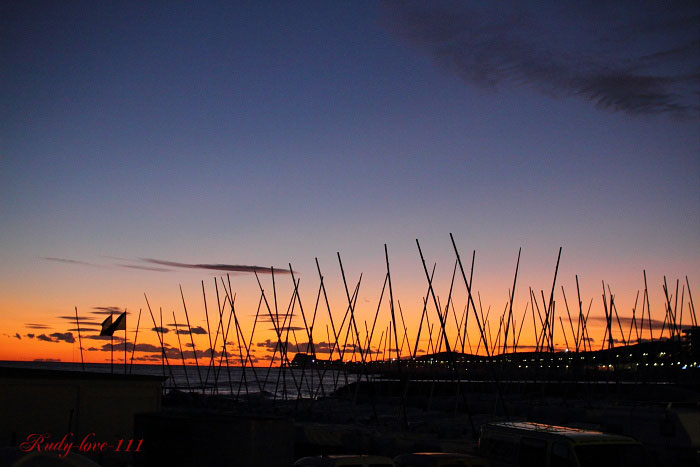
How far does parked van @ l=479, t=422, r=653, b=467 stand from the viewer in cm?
970

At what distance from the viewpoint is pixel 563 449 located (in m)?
9.77

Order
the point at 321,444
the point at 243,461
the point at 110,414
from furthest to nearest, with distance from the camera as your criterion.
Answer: the point at 321,444, the point at 110,414, the point at 243,461

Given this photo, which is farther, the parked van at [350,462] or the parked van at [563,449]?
the parked van at [350,462]

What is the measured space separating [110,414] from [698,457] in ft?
42.8

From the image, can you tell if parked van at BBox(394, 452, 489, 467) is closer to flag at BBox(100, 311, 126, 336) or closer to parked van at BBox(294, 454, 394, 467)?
parked van at BBox(294, 454, 394, 467)

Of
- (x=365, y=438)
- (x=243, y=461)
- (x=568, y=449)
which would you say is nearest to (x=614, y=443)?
(x=568, y=449)

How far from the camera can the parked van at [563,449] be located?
9.70 meters

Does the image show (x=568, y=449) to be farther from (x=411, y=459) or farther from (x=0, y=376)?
(x=0, y=376)

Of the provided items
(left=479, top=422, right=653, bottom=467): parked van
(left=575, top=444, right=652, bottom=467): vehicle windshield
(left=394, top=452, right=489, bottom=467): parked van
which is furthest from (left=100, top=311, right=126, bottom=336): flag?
(left=575, top=444, right=652, bottom=467): vehicle windshield

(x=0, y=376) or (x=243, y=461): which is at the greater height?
(x=0, y=376)

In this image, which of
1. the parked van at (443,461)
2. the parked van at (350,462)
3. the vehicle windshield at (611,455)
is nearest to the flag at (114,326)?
the parked van at (350,462)

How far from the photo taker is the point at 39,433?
47.0ft

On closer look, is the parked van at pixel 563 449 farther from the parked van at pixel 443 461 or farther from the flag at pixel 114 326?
the flag at pixel 114 326

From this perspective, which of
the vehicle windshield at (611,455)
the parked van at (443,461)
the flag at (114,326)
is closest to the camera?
the vehicle windshield at (611,455)
